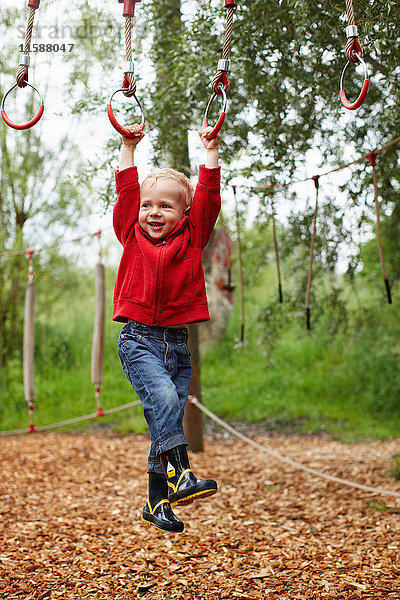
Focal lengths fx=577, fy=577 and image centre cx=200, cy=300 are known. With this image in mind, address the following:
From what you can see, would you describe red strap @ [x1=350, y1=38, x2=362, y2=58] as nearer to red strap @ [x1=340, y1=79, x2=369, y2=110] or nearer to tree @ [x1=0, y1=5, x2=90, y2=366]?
red strap @ [x1=340, y1=79, x2=369, y2=110]

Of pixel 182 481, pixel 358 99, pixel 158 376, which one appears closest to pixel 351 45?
pixel 358 99

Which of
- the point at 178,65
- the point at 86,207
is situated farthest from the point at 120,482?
the point at 86,207

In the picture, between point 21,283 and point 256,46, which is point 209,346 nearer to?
point 21,283

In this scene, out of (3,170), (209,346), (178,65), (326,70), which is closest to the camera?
(326,70)

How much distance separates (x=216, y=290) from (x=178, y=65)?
5420 millimetres

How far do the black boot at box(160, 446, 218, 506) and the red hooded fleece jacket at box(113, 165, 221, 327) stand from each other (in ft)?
1.65

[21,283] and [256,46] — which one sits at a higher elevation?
[256,46]

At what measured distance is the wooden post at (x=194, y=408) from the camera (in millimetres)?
5473

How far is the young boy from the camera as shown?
2188mm

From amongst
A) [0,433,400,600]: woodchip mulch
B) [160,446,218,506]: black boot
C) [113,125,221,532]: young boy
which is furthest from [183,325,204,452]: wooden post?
[160,446,218,506]: black boot

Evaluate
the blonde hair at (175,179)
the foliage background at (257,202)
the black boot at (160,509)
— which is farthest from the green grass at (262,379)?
the black boot at (160,509)

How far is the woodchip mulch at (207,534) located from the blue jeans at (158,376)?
1296mm

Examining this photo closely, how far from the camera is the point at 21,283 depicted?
8.70 meters

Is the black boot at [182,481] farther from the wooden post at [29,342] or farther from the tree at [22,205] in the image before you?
the tree at [22,205]
